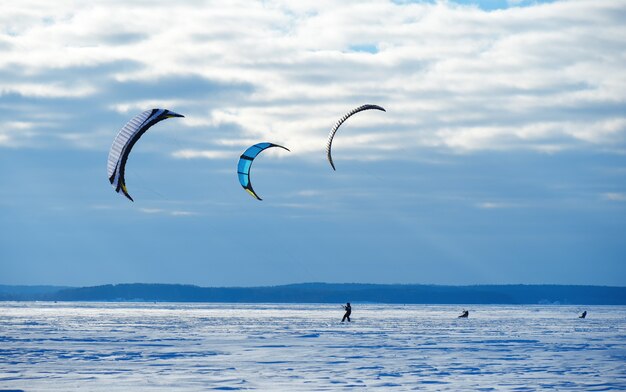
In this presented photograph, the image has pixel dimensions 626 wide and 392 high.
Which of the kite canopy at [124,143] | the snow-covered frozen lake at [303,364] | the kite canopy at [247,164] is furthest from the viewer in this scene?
the kite canopy at [247,164]

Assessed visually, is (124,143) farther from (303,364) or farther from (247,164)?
(303,364)

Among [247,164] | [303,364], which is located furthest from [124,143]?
[303,364]

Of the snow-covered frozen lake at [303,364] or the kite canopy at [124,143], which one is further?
the kite canopy at [124,143]

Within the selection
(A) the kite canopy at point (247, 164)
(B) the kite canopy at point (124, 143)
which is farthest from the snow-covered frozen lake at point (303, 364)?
(A) the kite canopy at point (247, 164)

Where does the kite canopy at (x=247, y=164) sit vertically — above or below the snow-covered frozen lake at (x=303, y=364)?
above

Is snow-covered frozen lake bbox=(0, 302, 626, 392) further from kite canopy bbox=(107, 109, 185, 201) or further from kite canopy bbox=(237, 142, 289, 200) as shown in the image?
kite canopy bbox=(237, 142, 289, 200)

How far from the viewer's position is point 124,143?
30922 millimetres

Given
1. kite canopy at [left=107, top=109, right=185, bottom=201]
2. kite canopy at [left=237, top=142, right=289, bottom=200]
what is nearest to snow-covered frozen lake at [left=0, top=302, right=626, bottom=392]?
kite canopy at [left=107, top=109, right=185, bottom=201]

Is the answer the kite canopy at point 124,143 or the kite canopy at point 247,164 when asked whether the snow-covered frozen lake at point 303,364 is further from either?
the kite canopy at point 247,164

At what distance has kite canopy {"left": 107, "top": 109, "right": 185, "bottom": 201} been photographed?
3089cm

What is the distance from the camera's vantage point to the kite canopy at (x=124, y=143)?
3089 centimetres

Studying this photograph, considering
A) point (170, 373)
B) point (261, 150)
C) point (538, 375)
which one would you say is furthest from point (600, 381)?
point (261, 150)

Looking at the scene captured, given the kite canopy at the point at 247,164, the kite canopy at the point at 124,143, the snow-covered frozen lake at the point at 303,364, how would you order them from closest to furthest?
the snow-covered frozen lake at the point at 303,364 → the kite canopy at the point at 124,143 → the kite canopy at the point at 247,164

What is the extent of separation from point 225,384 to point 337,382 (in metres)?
2.10
